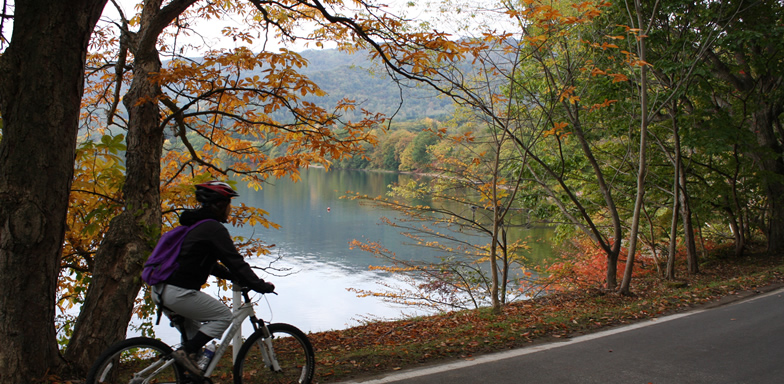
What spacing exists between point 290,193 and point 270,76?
164ft

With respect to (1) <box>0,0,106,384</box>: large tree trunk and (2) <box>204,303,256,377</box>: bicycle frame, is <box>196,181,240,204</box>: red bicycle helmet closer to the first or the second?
(2) <box>204,303,256,377</box>: bicycle frame

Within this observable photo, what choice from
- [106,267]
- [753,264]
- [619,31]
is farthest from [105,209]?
[753,264]

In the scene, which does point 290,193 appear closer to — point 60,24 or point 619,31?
point 619,31

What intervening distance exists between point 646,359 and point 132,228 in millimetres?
5268

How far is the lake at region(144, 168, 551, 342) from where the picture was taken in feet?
57.1

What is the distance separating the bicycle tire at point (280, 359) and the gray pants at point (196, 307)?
240 mm

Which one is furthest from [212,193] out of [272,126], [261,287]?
[272,126]

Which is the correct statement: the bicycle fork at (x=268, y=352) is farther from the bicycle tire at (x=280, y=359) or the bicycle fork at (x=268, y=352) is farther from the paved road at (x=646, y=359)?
the paved road at (x=646, y=359)

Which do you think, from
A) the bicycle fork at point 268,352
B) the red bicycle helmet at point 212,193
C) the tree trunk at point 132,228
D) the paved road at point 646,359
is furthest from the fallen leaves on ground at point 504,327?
the tree trunk at point 132,228

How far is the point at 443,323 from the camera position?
26.2 feet

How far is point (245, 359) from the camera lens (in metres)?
3.50

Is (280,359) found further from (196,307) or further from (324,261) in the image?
(324,261)

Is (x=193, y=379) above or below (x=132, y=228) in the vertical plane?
below

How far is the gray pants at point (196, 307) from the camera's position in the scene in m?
3.28
